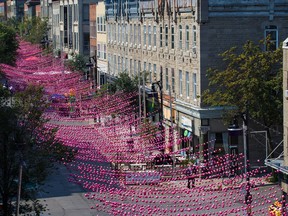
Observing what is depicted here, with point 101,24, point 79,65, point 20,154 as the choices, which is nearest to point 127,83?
point 101,24

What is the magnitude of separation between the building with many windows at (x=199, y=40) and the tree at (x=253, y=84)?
1480mm

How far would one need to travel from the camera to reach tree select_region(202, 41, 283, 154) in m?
45.0

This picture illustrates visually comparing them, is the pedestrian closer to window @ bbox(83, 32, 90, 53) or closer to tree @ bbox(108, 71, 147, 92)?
tree @ bbox(108, 71, 147, 92)

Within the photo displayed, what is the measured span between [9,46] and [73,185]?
41525mm

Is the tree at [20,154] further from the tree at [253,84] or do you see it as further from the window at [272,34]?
the window at [272,34]

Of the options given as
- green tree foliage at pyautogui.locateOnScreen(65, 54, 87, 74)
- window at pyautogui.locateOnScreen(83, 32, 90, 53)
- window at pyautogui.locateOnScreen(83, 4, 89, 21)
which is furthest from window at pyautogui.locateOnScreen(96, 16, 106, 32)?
window at pyautogui.locateOnScreen(83, 4, 89, 21)

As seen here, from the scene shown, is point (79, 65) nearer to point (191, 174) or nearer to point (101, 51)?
point (101, 51)

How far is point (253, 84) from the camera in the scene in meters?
44.8

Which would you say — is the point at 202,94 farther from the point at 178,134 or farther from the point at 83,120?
the point at 83,120

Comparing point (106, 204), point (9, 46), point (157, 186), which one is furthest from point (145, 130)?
point (9, 46)

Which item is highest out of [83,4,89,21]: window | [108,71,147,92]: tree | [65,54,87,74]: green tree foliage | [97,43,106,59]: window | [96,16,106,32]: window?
[83,4,89,21]: window

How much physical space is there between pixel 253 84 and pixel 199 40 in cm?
531

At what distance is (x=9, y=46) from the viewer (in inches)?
3393

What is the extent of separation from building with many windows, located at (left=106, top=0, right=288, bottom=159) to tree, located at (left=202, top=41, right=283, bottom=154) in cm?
148
